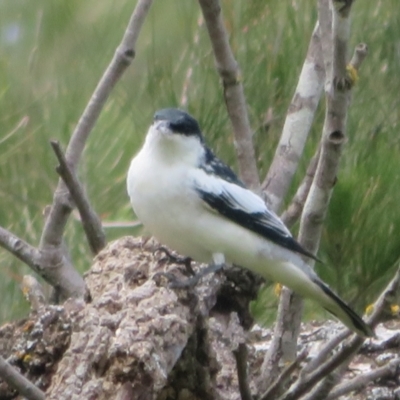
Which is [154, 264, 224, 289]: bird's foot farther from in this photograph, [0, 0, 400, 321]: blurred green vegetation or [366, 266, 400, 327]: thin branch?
[0, 0, 400, 321]: blurred green vegetation

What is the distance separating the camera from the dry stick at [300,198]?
233cm

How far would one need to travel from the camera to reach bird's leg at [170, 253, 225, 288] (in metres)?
1.91

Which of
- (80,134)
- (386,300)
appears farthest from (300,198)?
(386,300)

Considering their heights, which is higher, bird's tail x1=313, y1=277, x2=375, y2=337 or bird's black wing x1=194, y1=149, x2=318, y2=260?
bird's black wing x1=194, y1=149, x2=318, y2=260

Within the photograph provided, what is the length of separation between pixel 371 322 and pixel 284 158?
2.36ft

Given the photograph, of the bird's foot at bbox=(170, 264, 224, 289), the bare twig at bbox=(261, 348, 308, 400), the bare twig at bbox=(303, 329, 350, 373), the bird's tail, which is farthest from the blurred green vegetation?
the bare twig at bbox=(261, 348, 308, 400)

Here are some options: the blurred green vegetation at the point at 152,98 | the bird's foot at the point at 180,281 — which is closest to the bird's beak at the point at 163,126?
→ the blurred green vegetation at the point at 152,98

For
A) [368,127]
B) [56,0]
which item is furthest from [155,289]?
[56,0]

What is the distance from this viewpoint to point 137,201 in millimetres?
2275

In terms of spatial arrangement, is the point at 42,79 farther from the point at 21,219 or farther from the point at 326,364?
→ the point at 326,364

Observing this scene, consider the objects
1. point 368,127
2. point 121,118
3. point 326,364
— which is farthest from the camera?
point 121,118

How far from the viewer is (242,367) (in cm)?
170

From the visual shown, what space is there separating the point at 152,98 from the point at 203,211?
1.48ft

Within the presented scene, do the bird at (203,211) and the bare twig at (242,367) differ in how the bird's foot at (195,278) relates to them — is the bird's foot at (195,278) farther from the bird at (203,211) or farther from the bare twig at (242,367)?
the bare twig at (242,367)
